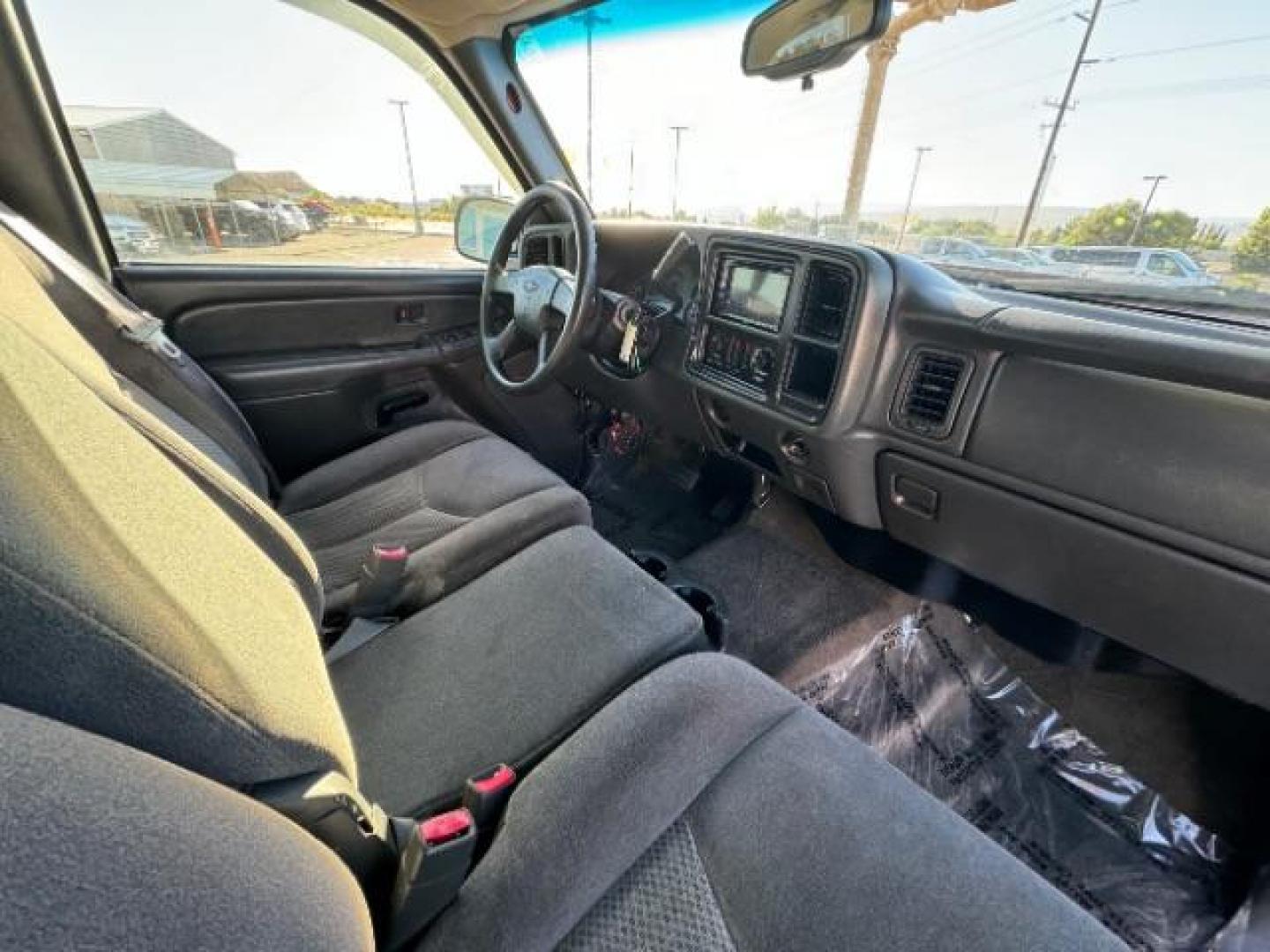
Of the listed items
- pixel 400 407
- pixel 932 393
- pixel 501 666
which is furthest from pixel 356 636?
pixel 400 407

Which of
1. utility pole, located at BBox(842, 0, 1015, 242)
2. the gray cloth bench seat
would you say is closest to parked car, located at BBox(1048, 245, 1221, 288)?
utility pole, located at BBox(842, 0, 1015, 242)

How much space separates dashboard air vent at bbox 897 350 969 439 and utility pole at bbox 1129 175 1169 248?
344mm

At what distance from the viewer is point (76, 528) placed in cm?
33

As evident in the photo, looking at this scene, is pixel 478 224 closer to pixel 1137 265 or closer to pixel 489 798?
pixel 1137 265

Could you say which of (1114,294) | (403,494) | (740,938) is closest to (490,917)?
(740,938)

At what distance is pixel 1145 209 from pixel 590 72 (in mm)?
1663

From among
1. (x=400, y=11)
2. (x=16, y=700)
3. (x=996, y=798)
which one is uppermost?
(x=400, y=11)

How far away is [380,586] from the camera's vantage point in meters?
1.04

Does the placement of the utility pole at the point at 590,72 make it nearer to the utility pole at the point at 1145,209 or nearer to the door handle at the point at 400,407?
the door handle at the point at 400,407

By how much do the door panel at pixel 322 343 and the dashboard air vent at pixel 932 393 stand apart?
143cm

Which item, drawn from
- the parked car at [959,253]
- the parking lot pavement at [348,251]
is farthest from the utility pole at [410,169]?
the parked car at [959,253]

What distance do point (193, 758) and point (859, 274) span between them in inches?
46.8

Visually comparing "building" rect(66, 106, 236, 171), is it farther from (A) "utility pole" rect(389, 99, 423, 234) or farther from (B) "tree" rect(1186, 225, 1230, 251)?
(B) "tree" rect(1186, 225, 1230, 251)

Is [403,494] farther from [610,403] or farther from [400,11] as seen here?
[400,11]
